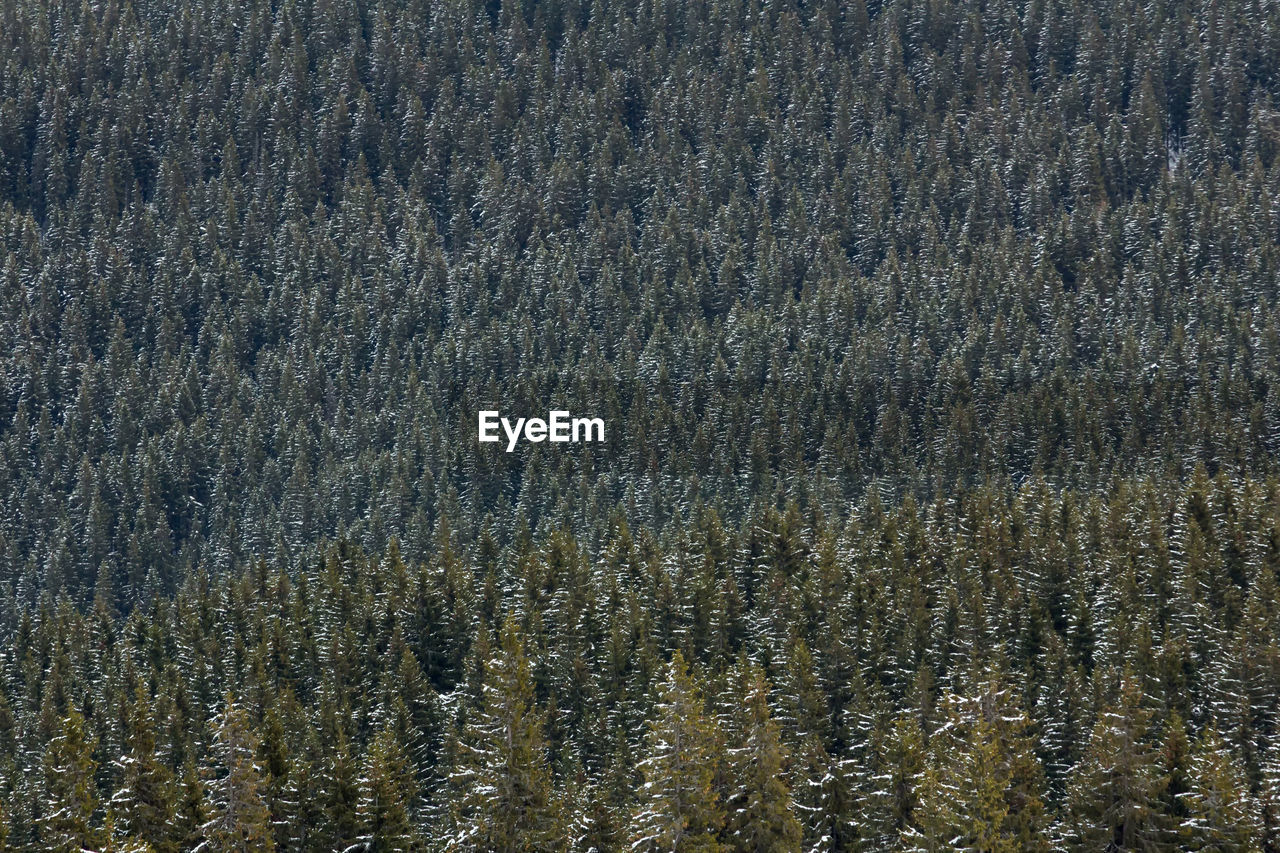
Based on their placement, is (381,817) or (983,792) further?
(381,817)

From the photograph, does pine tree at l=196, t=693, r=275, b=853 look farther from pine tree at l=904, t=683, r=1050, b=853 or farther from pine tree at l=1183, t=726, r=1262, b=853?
pine tree at l=1183, t=726, r=1262, b=853

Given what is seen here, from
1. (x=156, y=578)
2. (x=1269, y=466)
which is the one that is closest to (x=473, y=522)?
(x=156, y=578)

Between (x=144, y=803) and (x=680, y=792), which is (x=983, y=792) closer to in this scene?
(x=680, y=792)

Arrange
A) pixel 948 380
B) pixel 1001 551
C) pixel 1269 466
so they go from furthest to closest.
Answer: pixel 948 380 < pixel 1269 466 < pixel 1001 551

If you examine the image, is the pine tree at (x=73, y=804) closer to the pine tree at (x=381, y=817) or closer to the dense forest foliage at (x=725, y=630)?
the dense forest foliage at (x=725, y=630)

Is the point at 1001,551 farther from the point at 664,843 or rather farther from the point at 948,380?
the point at 948,380

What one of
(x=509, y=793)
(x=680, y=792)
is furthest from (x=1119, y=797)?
(x=509, y=793)

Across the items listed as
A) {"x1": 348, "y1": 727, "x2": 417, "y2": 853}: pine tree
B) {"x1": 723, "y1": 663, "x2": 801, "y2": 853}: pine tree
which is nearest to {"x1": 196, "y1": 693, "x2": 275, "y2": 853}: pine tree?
{"x1": 348, "y1": 727, "x2": 417, "y2": 853}: pine tree

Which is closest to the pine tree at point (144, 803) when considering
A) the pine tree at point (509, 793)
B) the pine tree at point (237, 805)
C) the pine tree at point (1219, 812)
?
the pine tree at point (237, 805)
